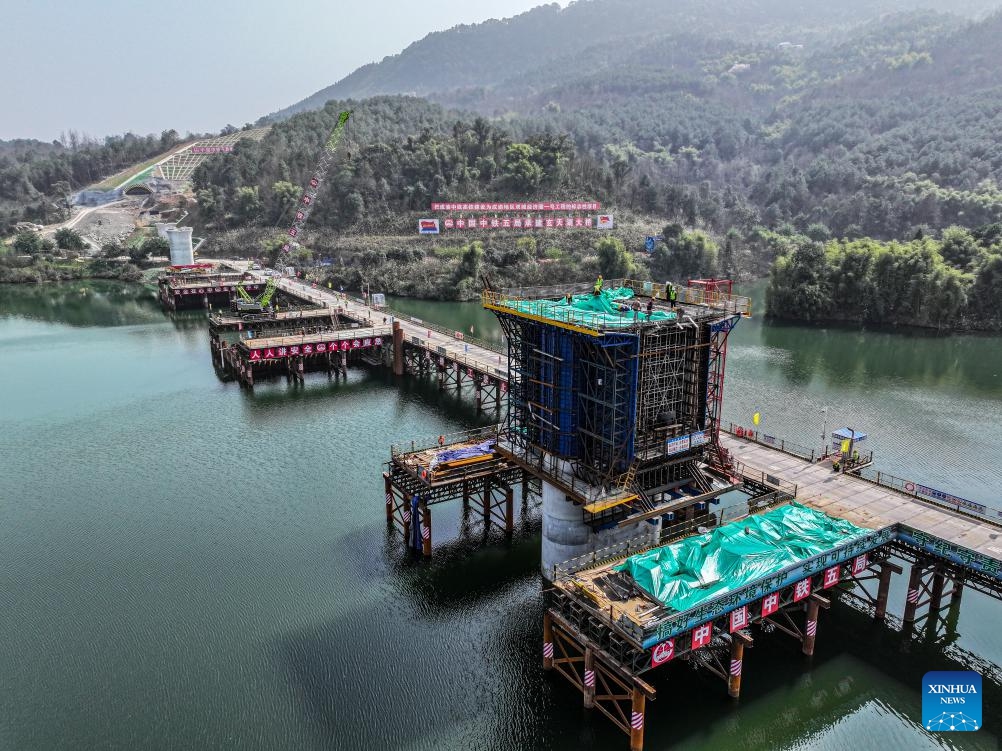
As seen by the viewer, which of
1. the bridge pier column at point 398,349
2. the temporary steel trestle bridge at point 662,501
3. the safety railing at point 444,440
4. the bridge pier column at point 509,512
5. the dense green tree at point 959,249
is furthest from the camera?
the dense green tree at point 959,249

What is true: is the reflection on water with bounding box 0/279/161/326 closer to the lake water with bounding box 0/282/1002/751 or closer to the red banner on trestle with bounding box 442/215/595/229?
the lake water with bounding box 0/282/1002/751

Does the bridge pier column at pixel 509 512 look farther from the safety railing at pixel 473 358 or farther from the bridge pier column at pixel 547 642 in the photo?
the safety railing at pixel 473 358

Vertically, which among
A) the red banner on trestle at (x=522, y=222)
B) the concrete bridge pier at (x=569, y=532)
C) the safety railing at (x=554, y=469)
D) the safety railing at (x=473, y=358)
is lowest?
the concrete bridge pier at (x=569, y=532)

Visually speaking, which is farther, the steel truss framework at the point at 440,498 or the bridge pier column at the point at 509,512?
the bridge pier column at the point at 509,512

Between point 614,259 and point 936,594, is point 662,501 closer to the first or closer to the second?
point 936,594

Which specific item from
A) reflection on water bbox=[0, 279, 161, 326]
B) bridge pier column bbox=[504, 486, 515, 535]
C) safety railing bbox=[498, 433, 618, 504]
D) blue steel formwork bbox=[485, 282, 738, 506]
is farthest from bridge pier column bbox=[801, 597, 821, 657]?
reflection on water bbox=[0, 279, 161, 326]

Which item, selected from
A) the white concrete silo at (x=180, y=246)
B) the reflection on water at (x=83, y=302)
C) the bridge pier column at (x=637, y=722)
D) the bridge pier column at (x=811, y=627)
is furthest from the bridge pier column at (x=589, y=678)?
the white concrete silo at (x=180, y=246)

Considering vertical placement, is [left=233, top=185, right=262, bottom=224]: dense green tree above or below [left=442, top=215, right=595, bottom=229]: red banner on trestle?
above
